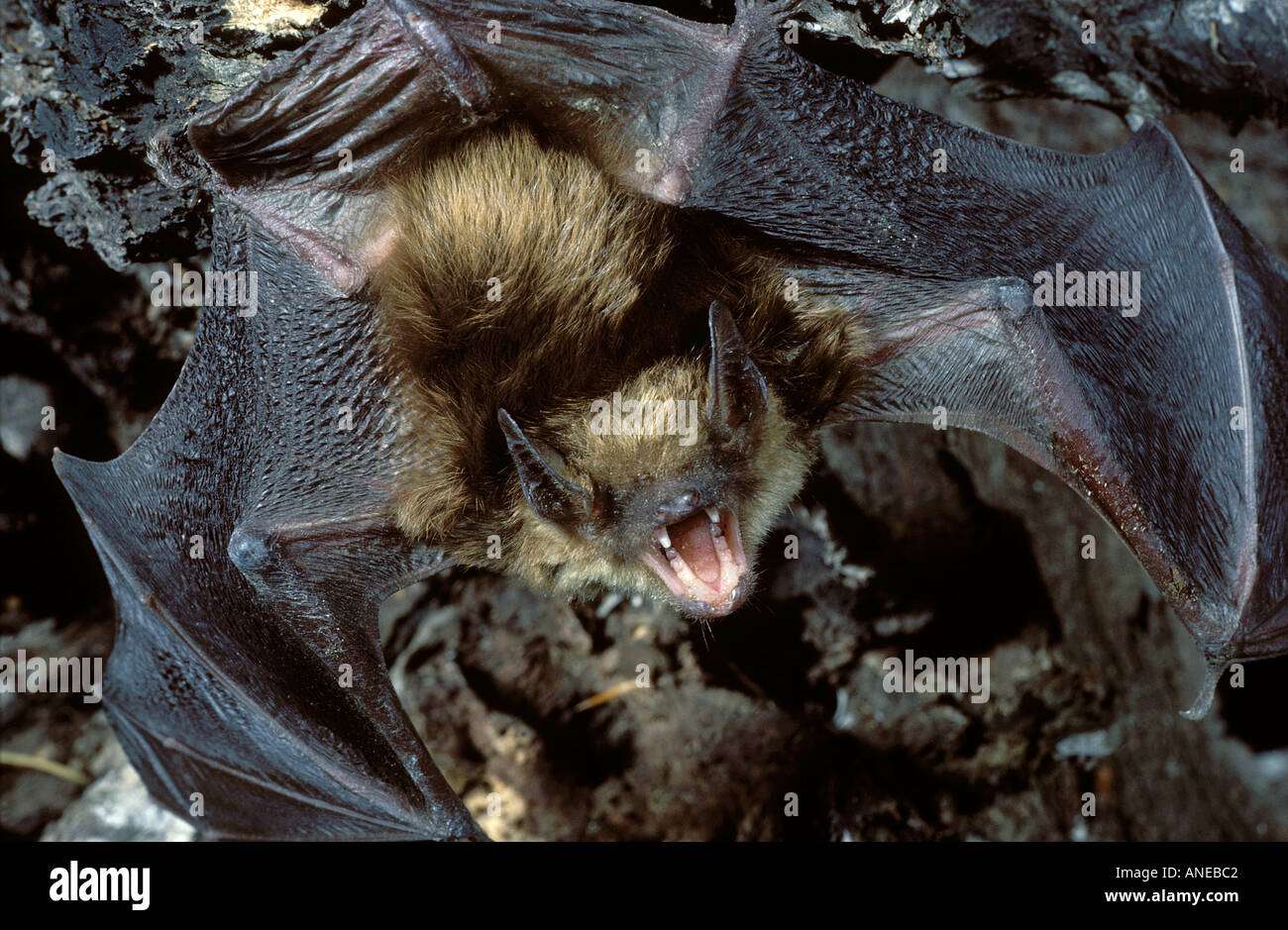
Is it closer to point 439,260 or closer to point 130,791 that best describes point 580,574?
point 439,260

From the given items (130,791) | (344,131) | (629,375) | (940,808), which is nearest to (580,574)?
(629,375)

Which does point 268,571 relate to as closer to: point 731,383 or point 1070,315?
point 731,383

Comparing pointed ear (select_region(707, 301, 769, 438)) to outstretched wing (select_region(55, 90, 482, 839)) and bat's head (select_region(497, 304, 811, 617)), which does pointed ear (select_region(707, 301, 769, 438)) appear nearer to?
bat's head (select_region(497, 304, 811, 617))

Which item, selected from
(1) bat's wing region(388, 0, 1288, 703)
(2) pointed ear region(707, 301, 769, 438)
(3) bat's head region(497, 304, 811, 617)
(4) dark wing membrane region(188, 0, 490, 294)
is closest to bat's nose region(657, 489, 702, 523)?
(3) bat's head region(497, 304, 811, 617)

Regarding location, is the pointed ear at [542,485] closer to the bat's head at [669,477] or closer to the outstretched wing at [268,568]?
the bat's head at [669,477]

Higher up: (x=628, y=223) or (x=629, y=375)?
(x=628, y=223)

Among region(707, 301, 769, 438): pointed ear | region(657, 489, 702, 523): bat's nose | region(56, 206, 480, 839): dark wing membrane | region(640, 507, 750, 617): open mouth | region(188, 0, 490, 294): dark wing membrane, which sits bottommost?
region(56, 206, 480, 839): dark wing membrane

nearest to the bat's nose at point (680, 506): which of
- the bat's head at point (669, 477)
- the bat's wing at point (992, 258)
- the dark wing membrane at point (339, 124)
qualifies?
the bat's head at point (669, 477)
